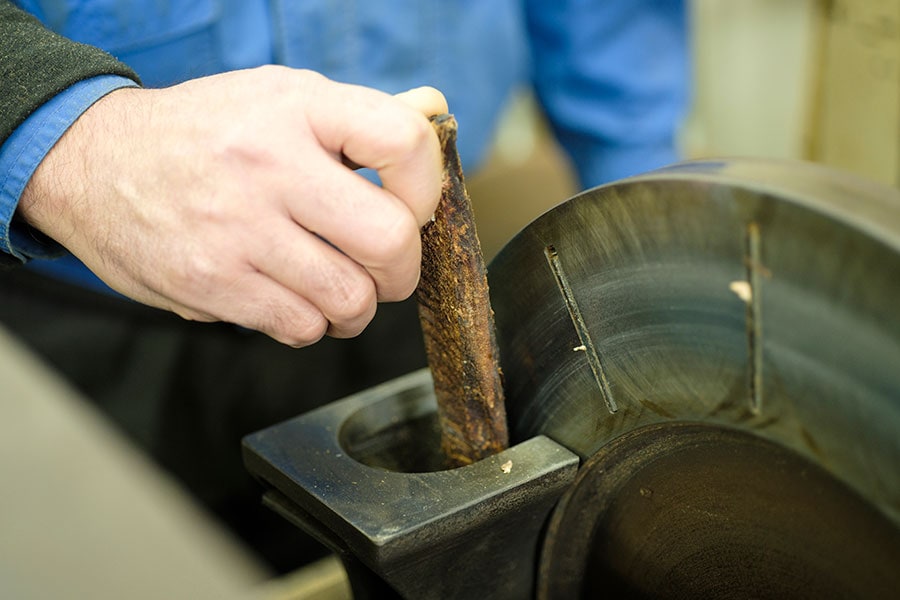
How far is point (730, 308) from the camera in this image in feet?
1.57

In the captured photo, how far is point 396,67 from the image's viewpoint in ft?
3.75

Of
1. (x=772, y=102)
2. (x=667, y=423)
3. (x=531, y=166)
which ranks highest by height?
(x=667, y=423)

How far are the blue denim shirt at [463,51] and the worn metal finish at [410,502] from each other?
0.84 ft

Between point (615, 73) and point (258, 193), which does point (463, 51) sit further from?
point (258, 193)

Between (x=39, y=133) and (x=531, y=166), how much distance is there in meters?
1.73

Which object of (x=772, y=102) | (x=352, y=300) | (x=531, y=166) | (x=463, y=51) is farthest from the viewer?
(x=531, y=166)

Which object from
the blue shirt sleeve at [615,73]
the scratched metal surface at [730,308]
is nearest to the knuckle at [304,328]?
the scratched metal surface at [730,308]

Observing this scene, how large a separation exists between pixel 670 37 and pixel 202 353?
852 mm

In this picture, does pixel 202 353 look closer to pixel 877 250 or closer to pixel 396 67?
pixel 396 67

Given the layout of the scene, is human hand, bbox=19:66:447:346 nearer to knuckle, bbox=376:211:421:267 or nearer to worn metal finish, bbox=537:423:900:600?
knuckle, bbox=376:211:421:267

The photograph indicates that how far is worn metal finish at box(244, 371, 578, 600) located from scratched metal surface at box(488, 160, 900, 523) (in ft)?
0.18

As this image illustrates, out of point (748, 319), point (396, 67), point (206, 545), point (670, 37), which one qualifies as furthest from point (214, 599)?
point (748, 319)

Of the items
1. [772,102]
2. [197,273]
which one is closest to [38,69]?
[197,273]

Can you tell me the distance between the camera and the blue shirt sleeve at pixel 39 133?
1.99 ft
